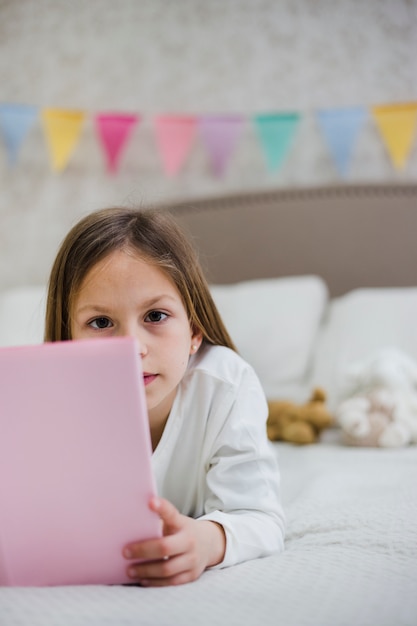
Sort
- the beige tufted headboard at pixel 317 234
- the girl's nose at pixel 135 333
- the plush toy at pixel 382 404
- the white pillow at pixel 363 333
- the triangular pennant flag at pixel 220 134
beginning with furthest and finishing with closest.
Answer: the triangular pennant flag at pixel 220 134, the beige tufted headboard at pixel 317 234, the white pillow at pixel 363 333, the plush toy at pixel 382 404, the girl's nose at pixel 135 333

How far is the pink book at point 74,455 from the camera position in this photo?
701 mm

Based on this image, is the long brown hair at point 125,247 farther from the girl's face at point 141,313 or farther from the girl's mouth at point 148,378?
the girl's mouth at point 148,378

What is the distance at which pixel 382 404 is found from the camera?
5.58 ft

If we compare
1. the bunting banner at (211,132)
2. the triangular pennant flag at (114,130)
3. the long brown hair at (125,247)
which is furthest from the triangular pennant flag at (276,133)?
the long brown hair at (125,247)

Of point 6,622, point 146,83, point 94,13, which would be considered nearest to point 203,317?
point 6,622

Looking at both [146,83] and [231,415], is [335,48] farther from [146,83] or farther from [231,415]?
[231,415]

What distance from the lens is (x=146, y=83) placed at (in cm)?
271

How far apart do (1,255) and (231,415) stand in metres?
2.02

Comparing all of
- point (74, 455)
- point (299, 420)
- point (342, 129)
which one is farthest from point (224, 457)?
point (342, 129)

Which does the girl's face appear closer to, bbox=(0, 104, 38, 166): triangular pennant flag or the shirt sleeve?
the shirt sleeve

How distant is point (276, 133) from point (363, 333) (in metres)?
0.90

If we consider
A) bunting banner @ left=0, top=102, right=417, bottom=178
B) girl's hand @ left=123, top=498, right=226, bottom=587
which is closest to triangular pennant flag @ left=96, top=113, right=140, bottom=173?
bunting banner @ left=0, top=102, right=417, bottom=178

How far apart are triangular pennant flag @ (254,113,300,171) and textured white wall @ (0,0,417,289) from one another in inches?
2.4

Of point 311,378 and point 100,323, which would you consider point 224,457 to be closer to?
point 100,323
